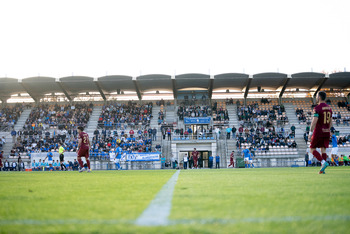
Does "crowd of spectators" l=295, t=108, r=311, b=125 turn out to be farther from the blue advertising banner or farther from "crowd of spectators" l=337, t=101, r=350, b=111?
the blue advertising banner

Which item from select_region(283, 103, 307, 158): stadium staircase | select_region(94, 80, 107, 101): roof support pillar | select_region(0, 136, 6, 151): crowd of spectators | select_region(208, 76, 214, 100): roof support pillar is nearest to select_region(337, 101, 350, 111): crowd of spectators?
select_region(283, 103, 307, 158): stadium staircase

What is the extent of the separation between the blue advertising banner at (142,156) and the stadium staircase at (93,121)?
901cm

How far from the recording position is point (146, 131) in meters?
36.3

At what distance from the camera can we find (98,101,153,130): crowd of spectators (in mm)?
37656

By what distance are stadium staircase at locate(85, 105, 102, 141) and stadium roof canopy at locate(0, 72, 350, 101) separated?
1.87 m

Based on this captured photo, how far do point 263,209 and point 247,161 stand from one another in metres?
25.2

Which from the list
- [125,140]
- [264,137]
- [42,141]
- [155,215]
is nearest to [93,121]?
[42,141]

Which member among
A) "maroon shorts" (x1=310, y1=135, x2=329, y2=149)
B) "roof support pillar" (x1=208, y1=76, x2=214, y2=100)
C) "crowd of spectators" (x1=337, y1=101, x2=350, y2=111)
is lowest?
"maroon shorts" (x1=310, y1=135, x2=329, y2=149)

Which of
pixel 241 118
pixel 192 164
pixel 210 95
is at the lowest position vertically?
→ pixel 192 164

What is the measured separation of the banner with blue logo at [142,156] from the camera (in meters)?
30.2

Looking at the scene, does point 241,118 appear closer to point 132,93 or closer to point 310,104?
point 310,104

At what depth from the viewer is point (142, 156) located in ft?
99.7

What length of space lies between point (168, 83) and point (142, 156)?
1313 cm

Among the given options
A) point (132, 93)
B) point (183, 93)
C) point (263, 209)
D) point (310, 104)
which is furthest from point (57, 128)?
point (263, 209)
